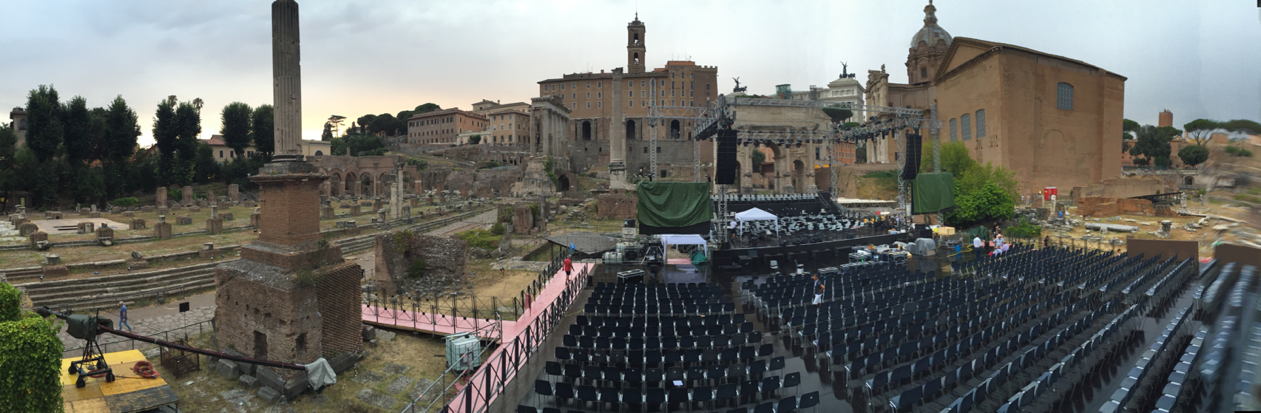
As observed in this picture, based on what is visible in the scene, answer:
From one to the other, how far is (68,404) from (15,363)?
2691mm

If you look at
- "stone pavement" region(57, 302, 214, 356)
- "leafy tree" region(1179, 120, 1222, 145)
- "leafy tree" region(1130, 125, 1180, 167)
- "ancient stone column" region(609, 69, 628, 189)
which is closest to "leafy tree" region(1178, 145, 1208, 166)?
"leafy tree" region(1130, 125, 1180, 167)

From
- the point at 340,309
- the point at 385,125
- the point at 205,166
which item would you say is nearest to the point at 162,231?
the point at 340,309

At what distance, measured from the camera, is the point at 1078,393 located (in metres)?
8.12

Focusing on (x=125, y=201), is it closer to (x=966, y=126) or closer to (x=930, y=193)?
(x=930, y=193)

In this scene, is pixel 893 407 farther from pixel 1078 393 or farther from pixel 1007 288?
pixel 1007 288

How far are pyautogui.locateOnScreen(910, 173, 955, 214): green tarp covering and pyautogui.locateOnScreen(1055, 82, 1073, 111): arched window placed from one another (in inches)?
1139

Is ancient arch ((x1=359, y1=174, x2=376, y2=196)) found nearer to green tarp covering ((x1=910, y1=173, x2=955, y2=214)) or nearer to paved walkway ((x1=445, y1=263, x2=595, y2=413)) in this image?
paved walkway ((x1=445, y1=263, x2=595, y2=413))

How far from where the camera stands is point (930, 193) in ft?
97.6

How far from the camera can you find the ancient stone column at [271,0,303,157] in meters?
11.7

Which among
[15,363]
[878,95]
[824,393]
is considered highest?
[878,95]

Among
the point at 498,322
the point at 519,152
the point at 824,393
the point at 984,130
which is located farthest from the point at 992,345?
the point at 519,152

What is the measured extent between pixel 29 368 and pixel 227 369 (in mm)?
4568

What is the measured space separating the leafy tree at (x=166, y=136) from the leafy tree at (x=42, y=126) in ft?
30.6

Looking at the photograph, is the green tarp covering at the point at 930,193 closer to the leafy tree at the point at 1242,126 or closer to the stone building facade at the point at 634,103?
the leafy tree at the point at 1242,126
